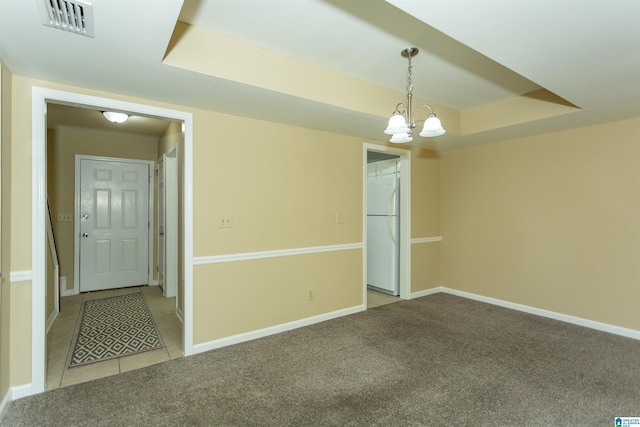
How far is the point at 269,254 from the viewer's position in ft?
10.6

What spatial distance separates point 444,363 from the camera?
2582mm

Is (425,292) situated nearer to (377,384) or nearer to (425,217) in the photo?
(425,217)

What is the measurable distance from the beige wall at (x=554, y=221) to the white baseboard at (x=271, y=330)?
1.96m

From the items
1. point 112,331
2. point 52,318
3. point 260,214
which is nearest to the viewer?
point 260,214

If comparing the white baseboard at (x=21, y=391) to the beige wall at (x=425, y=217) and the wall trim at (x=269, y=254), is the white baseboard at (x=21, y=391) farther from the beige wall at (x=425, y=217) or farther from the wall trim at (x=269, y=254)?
the beige wall at (x=425, y=217)

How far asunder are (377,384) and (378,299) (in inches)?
89.5

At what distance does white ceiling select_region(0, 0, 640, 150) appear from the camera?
1.52 metres

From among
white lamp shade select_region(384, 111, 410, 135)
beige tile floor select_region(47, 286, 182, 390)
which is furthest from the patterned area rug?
white lamp shade select_region(384, 111, 410, 135)

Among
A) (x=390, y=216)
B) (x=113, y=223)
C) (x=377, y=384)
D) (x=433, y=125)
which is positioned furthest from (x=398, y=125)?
(x=113, y=223)

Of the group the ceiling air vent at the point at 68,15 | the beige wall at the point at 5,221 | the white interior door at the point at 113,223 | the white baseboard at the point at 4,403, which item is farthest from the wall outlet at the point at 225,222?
the white interior door at the point at 113,223

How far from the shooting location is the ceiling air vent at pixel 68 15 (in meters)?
1.42

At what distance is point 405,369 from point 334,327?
41.7 inches

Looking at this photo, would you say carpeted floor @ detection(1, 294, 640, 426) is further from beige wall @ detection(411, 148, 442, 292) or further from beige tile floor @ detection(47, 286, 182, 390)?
beige wall @ detection(411, 148, 442, 292)

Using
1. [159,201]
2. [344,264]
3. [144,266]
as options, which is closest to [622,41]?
[344,264]
